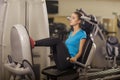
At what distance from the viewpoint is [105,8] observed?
6488 mm

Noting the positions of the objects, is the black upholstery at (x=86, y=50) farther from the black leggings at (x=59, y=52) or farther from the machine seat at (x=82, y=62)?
the black leggings at (x=59, y=52)

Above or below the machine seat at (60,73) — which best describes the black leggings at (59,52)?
→ above

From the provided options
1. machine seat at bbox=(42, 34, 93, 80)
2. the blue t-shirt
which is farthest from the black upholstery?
the blue t-shirt

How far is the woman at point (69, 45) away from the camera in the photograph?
10.5ft

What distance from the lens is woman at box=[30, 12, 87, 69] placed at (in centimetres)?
319

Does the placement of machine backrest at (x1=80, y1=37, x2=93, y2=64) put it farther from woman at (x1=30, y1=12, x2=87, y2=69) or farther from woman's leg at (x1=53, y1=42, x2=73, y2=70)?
woman's leg at (x1=53, y1=42, x2=73, y2=70)

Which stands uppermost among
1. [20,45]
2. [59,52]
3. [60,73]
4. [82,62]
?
[20,45]

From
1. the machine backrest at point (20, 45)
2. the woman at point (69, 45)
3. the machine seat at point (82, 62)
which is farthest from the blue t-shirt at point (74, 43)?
the machine backrest at point (20, 45)

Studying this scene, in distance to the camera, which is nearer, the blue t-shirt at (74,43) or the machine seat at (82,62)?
→ the machine seat at (82,62)

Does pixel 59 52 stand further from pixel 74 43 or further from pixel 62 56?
pixel 74 43

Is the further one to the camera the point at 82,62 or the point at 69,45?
Result: the point at 69,45

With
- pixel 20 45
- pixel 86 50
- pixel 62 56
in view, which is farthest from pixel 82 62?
pixel 20 45

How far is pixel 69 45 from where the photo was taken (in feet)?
11.1

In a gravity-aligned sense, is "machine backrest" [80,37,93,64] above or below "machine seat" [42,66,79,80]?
above
